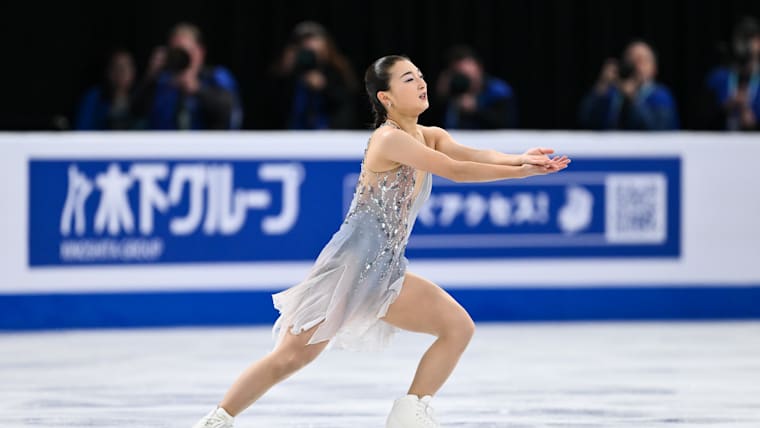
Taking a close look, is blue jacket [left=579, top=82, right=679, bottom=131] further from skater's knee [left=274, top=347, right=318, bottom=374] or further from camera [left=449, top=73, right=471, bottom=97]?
skater's knee [left=274, top=347, right=318, bottom=374]

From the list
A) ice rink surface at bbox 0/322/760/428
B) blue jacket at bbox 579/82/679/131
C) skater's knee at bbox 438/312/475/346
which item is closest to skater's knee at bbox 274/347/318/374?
skater's knee at bbox 438/312/475/346

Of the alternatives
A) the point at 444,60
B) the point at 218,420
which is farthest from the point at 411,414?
the point at 444,60

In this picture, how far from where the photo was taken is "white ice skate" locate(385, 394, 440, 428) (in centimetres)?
480

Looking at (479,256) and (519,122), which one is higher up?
(519,122)

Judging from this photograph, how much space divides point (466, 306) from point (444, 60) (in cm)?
394

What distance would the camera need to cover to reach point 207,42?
1203 centimetres

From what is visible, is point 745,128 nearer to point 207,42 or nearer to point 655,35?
point 655,35

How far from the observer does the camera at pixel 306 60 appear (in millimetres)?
9797

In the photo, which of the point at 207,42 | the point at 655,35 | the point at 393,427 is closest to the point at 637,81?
the point at 655,35

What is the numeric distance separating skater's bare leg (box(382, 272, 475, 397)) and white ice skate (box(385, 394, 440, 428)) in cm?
4

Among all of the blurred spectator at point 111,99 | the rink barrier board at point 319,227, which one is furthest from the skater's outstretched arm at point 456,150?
the blurred spectator at point 111,99

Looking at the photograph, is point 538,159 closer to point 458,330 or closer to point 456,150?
point 456,150

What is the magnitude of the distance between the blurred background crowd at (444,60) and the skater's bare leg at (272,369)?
16.9 feet

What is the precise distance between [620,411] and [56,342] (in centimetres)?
352
